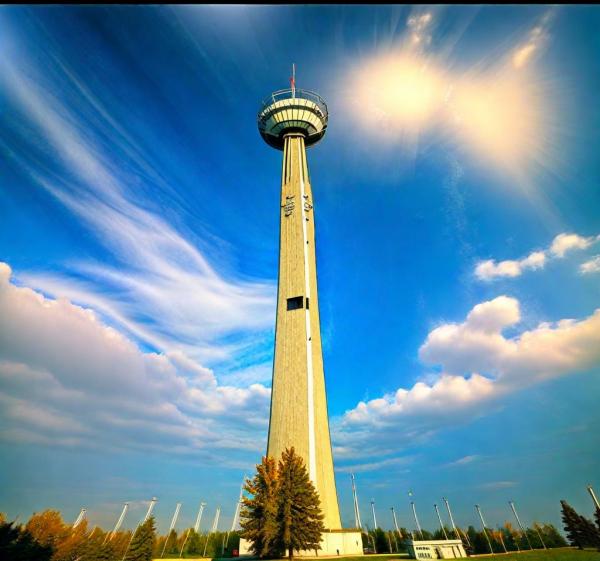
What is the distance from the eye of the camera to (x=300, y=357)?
119 ft

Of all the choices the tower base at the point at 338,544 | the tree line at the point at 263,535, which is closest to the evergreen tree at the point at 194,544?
the tree line at the point at 263,535

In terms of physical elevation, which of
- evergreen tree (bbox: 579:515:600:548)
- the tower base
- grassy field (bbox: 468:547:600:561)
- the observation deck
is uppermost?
the observation deck

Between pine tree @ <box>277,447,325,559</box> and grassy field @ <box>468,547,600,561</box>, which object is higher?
pine tree @ <box>277,447,325,559</box>

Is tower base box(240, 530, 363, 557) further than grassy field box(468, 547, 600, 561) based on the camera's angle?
No

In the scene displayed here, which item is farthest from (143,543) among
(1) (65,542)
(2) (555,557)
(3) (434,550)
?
(2) (555,557)

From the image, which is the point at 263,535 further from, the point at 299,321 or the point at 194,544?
the point at 194,544

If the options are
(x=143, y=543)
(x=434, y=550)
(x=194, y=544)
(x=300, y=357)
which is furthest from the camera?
(x=194, y=544)

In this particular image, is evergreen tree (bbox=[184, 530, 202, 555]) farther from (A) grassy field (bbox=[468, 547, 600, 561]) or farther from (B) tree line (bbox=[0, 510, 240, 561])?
(A) grassy field (bbox=[468, 547, 600, 561])

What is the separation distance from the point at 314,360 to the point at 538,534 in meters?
61.8

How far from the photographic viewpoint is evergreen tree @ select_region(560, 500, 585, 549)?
154 ft

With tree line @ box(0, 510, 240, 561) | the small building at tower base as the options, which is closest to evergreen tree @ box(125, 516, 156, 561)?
tree line @ box(0, 510, 240, 561)

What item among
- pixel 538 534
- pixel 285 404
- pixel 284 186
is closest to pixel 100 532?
pixel 285 404

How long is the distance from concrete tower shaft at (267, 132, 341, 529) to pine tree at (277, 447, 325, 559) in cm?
726

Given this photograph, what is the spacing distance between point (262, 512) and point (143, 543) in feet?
71.3
